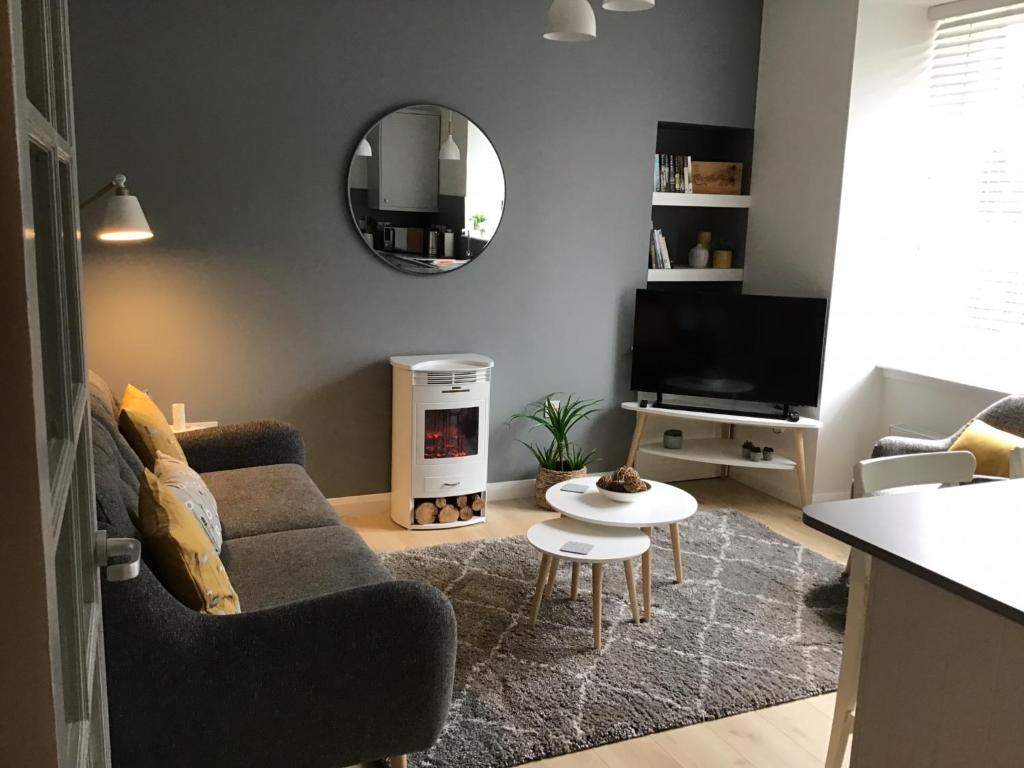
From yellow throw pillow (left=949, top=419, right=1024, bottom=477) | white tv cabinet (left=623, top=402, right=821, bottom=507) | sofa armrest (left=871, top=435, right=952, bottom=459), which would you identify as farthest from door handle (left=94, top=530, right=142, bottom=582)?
white tv cabinet (left=623, top=402, right=821, bottom=507)

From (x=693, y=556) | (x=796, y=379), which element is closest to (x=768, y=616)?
(x=693, y=556)

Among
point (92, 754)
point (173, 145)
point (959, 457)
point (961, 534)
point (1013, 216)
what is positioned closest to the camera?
point (92, 754)

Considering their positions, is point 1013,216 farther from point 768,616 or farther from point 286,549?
point 286,549

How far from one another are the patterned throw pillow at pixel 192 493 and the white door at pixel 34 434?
1635 millimetres

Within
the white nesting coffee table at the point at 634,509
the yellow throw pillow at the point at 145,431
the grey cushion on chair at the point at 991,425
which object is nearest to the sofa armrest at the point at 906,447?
the grey cushion on chair at the point at 991,425

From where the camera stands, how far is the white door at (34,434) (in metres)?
0.55

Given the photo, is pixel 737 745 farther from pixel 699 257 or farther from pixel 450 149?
pixel 699 257

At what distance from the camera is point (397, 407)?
4.35m

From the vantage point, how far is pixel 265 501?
315 cm

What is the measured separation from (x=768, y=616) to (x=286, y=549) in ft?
6.10

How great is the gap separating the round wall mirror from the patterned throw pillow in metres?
1.78

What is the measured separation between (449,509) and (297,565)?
1766 millimetres

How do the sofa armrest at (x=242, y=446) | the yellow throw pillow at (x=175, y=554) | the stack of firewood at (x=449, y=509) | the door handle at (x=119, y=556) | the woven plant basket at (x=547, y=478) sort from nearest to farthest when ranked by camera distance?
the door handle at (x=119, y=556), the yellow throw pillow at (x=175, y=554), the sofa armrest at (x=242, y=446), the stack of firewood at (x=449, y=509), the woven plant basket at (x=547, y=478)

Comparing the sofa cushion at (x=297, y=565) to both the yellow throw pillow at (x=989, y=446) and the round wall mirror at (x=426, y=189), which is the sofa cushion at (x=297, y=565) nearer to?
the round wall mirror at (x=426, y=189)
